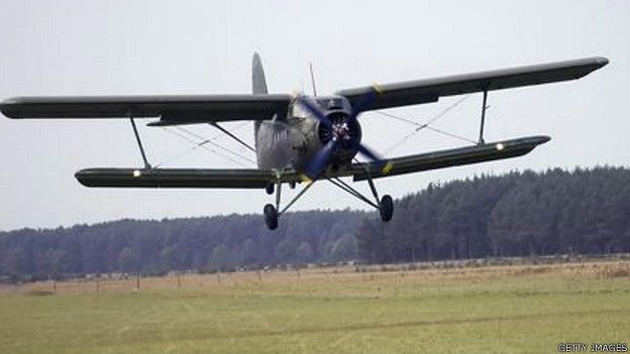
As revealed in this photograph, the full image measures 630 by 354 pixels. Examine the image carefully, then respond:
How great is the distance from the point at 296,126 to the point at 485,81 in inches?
237

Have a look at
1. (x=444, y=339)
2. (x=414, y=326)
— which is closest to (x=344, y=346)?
(x=444, y=339)

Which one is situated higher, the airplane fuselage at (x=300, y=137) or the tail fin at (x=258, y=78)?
the tail fin at (x=258, y=78)

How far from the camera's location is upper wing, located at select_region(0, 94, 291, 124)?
26755 mm

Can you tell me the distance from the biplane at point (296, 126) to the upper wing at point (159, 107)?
0.08 feet

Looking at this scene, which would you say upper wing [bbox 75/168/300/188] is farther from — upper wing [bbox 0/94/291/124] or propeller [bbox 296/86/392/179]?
upper wing [bbox 0/94/291/124]

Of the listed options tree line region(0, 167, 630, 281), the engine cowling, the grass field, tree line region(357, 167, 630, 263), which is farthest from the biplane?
tree line region(357, 167, 630, 263)

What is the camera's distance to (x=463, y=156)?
28.7 meters

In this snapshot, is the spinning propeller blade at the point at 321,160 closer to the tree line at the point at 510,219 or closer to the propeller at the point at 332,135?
the propeller at the point at 332,135

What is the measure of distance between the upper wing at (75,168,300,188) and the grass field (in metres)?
6.91

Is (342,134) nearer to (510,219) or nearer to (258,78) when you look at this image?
(258,78)

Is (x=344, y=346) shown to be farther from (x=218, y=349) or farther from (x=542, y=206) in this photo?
(x=542, y=206)

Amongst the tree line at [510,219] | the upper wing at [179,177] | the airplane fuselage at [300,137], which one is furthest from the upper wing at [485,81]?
the tree line at [510,219]

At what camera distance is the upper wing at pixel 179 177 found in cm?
2680

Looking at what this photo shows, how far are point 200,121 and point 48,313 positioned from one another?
28.5 metres
